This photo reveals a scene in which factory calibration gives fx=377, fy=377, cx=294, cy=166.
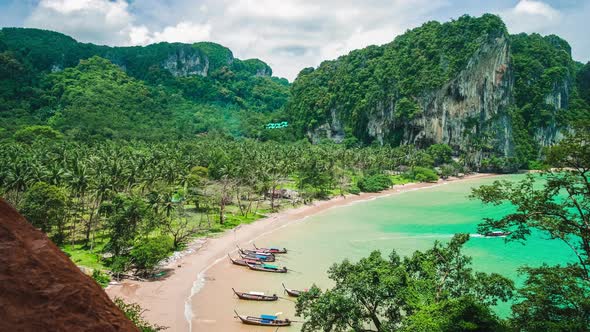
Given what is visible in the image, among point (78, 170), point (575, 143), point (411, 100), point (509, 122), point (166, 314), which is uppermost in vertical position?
point (411, 100)

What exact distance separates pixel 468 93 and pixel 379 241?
338 feet

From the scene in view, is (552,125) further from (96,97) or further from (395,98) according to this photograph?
(96,97)

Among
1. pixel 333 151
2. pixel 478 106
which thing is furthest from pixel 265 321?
pixel 478 106

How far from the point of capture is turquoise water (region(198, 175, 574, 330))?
33941mm

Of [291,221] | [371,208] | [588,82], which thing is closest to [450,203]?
[371,208]

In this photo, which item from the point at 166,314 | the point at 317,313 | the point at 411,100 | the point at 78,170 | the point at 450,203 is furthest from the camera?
the point at 411,100

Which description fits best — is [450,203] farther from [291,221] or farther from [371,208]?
[291,221]

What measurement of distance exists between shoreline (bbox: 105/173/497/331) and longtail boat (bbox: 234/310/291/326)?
3703 millimetres

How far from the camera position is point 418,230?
178ft

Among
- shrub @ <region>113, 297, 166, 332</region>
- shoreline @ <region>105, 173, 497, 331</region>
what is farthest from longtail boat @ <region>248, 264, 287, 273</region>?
shrub @ <region>113, 297, 166, 332</region>

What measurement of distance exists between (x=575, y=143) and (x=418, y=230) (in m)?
44.2

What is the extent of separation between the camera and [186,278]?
32.8 m

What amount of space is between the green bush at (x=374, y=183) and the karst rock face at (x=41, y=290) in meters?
81.6

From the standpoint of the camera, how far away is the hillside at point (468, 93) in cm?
12988
